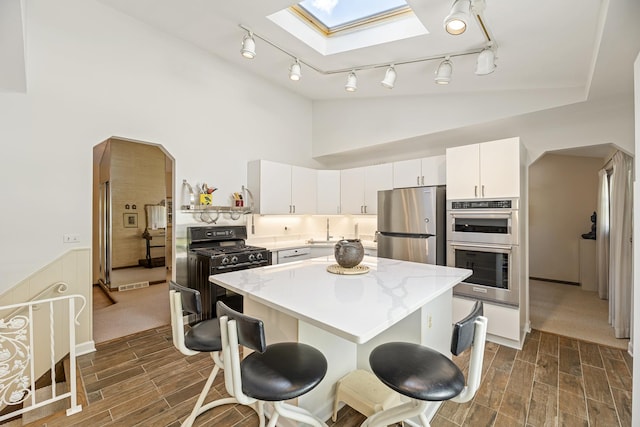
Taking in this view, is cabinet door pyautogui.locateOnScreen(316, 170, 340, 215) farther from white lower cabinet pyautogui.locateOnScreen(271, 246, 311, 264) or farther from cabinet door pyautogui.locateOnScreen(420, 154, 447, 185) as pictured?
cabinet door pyautogui.locateOnScreen(420, 154, 447, 185)

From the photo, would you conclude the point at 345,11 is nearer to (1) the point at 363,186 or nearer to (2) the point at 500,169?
(2) the point at 500,169

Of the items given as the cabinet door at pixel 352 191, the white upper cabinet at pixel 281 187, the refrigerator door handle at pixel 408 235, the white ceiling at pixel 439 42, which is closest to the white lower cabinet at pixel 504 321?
the refrigerator door handle at pixel 408 235

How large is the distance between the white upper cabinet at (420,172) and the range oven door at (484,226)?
0.67 meters

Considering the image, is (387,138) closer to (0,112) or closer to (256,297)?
(256,297)

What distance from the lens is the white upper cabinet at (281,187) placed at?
415 centimetres

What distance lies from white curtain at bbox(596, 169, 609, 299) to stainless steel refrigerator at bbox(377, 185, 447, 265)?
3049mm

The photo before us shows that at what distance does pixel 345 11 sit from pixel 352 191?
2502 millimetres

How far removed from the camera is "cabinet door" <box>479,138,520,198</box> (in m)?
2.85

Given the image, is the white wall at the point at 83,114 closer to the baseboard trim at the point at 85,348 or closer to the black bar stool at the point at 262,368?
the baseboard trim at the point at 85,348

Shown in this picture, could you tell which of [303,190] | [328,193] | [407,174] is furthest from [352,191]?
[407,174]

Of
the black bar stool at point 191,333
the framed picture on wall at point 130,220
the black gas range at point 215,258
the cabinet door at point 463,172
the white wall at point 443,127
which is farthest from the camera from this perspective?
the framed picture on wall at point 130,220

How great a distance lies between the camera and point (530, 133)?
11.2 ft

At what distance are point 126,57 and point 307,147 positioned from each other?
293cm

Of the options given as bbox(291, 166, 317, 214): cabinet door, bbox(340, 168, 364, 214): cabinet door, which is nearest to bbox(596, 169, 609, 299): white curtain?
bbox(340, 168, 364, 214): cabinet door
